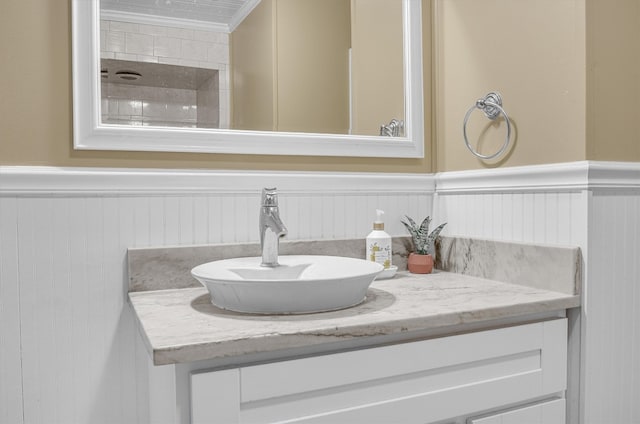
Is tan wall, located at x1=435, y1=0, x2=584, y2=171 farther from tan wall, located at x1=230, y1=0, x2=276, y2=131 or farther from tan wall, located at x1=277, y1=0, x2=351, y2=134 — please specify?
tan wall, located at x1=230, y1=0, x2=276, y2=131

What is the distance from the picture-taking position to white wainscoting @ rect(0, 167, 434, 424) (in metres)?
1.09

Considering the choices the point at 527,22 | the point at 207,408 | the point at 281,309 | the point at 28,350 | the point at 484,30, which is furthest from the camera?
the point at 484,30

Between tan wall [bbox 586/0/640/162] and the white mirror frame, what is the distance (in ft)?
1.72

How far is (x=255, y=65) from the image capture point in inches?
52.7

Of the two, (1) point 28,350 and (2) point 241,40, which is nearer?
(1) point 28,350

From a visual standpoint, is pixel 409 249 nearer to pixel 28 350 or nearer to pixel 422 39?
pixel 422 39

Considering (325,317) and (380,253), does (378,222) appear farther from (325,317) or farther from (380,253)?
(325,317)

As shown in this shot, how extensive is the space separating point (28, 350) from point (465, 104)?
1.28 meters

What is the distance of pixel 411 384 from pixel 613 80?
0.82 metres

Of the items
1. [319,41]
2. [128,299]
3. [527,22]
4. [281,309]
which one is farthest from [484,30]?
[128,299]

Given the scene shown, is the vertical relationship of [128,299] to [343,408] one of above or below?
above

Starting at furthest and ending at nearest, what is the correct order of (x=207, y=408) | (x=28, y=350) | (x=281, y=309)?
(x=28, y=350), (x=281, y=309), (x=207, y=408)

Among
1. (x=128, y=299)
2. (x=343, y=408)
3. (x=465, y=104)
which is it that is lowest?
(x=343, y=408)

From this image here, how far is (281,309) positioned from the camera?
3.07 ft
